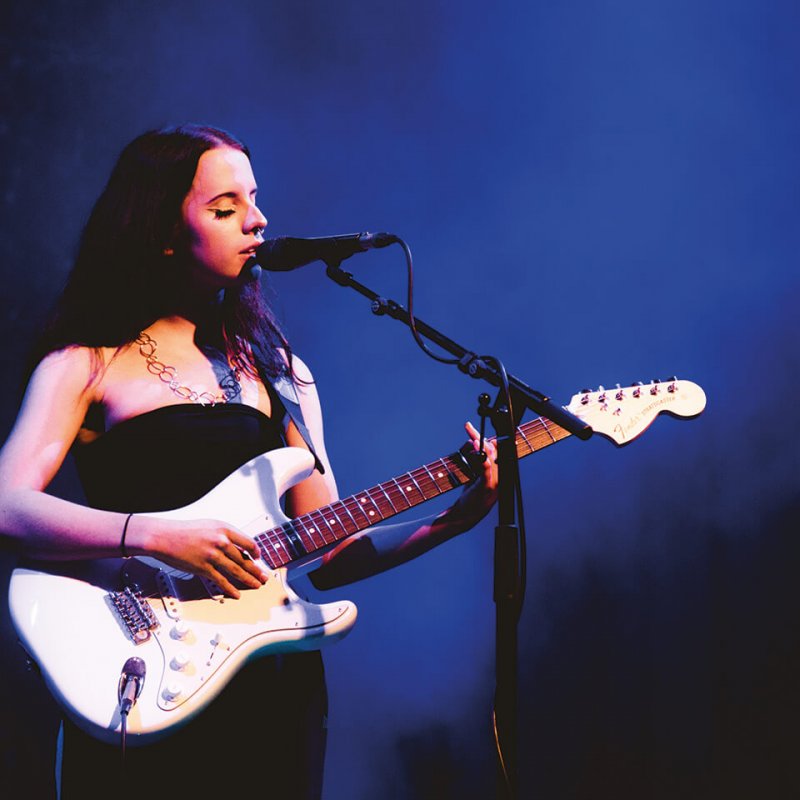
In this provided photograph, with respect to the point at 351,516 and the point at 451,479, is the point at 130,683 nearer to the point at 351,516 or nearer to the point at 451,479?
the point at 351,516

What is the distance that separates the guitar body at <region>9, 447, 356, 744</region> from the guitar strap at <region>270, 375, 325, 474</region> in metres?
0.25

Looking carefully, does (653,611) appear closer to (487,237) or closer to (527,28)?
(487,237)

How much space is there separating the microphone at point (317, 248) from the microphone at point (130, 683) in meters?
0.80

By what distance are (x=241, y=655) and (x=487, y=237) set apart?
1.79 meters

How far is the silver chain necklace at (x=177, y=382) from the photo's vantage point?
195 centimetres

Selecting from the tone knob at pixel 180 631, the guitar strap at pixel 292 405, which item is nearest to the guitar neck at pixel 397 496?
the guitar strap at pixel 292 405

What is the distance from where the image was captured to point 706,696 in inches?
110

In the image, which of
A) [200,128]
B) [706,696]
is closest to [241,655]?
[200,128]

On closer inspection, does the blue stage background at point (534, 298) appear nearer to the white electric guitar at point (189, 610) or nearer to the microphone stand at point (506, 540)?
the white electric guitar at point (189, 610)

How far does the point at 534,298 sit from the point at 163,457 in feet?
5.02

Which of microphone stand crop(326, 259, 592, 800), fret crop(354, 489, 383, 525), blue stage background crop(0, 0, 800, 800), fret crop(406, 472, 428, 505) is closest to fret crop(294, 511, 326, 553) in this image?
fret crop(354, 489, 383, 525)

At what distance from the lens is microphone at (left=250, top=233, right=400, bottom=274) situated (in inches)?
65.9

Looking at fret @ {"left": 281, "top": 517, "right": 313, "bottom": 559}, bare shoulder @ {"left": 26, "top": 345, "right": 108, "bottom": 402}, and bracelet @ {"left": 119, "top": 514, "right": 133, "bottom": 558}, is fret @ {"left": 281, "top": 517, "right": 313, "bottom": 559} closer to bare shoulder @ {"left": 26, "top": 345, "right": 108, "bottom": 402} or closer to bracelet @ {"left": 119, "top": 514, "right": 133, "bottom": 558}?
bracelet @ {"left": 119, "top": 514, "right": 133, "bottom": 558}

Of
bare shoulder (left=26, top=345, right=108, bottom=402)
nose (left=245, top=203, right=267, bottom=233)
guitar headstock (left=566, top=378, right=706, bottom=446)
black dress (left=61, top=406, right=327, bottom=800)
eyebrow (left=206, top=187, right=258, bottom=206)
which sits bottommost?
black dress (left=61, top=406, right=327, bottom=800)
